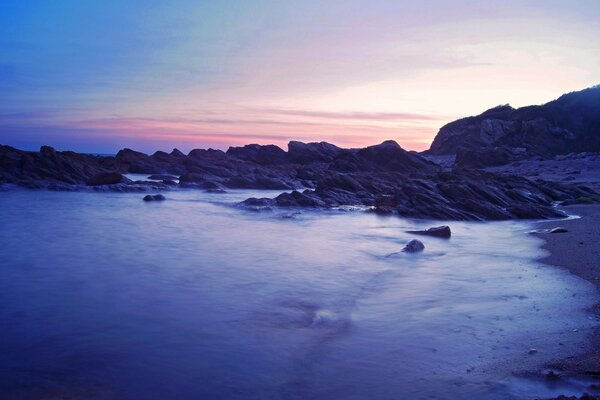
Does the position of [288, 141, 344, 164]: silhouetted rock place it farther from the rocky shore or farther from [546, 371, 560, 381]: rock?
[546, 371, 560, 381]: rock

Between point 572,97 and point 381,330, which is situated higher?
point 572,97

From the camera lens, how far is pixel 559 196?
1164 inches

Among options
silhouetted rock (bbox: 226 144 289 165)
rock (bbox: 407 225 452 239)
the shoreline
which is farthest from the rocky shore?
rock (bbox: 407 225 452 239)

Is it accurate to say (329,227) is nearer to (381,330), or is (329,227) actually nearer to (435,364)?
(381,330)

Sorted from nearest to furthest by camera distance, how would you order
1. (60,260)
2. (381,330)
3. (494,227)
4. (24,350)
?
1. (24,350)
2. (381,330)
3. (60,260)
4. (494,227)

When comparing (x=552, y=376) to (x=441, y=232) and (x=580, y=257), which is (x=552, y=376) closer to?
(x=580, y=257)

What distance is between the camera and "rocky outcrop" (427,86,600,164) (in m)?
58.1

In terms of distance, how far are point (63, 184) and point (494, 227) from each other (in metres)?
26.3

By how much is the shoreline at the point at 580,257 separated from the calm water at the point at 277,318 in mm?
258

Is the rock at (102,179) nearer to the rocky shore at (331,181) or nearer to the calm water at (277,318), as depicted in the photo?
the rocky shore at (331,181)

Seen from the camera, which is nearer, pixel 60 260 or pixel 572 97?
pixel 60 260

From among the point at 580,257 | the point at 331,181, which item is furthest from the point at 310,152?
the point at 580,257

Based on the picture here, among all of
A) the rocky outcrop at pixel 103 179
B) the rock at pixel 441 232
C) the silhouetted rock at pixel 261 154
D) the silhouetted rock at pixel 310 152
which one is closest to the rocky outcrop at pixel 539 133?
the silhouetted rock at pixel 310 152

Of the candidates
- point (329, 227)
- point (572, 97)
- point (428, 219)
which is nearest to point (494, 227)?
point (428, 219)
